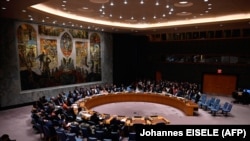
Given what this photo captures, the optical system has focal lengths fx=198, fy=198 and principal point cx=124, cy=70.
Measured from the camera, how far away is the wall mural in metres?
14.8

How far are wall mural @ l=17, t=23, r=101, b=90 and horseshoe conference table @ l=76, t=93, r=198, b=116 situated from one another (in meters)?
4.45

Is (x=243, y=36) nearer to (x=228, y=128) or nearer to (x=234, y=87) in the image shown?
(x=234, y=87)

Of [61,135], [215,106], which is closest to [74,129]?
[61,135]

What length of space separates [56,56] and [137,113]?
28.2 ft

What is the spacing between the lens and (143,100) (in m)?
16.6

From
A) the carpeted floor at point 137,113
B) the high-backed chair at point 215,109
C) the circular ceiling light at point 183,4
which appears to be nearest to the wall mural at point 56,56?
the carpeted floor at point 137,113

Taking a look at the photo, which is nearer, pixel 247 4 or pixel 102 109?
pixel 247 4

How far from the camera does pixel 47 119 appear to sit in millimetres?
9578

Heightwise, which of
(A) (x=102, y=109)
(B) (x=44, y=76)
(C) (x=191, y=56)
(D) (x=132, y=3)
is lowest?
(A) (x=102, y=109)

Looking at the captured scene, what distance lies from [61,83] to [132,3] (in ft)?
33.8

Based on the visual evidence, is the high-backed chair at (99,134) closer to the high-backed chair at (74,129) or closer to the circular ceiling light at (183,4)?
the high-backed chair at (74,129)

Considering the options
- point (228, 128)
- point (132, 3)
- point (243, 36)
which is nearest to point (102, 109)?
point (132, 3)

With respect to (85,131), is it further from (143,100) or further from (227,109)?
(227,109)

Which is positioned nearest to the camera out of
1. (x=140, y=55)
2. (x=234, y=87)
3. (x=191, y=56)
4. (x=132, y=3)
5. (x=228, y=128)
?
(x=228, y=128)
